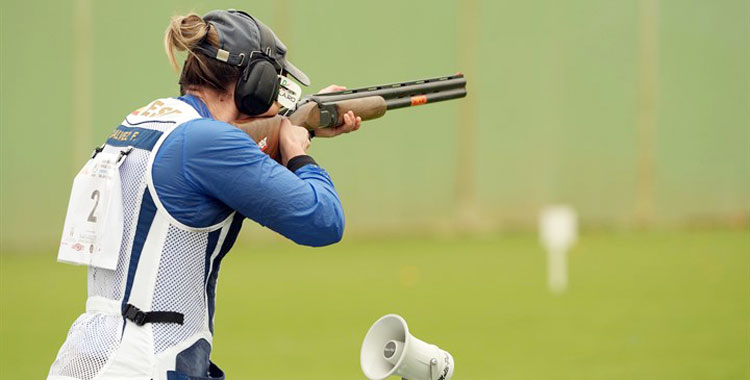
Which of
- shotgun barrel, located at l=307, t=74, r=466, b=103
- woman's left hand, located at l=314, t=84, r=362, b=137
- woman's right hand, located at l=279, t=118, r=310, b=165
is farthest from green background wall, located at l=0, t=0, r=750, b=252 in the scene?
woman's right hand, located at l=279, t=118, r=310, b=165

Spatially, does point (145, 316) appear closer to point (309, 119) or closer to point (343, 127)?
point (309, 119)

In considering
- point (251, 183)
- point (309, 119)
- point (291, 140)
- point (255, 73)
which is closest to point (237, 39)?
point (255, 73)

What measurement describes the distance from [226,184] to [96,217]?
466mm

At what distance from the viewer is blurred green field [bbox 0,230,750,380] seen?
916 centimetres

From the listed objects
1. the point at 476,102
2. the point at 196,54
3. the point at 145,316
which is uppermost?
the point at 196,54

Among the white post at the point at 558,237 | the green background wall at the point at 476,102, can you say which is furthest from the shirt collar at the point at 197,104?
the green background wall at the point at 476,102

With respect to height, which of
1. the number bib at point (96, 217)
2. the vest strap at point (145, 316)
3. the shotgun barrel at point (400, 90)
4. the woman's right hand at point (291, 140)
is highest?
the shotgun barrel at point (400, 90)

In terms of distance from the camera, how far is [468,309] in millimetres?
12141

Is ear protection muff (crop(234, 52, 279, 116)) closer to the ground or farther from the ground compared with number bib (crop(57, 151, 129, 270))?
farther from the ground

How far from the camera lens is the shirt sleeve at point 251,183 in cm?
377

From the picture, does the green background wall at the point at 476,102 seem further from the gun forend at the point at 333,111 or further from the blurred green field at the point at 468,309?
the gun forend at the point at 333,111

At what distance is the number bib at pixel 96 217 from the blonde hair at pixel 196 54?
45 cm

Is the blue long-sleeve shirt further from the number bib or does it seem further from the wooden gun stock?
the wooden gun stock

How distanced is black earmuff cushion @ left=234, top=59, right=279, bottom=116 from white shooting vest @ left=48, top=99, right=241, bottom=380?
1.12 feet
